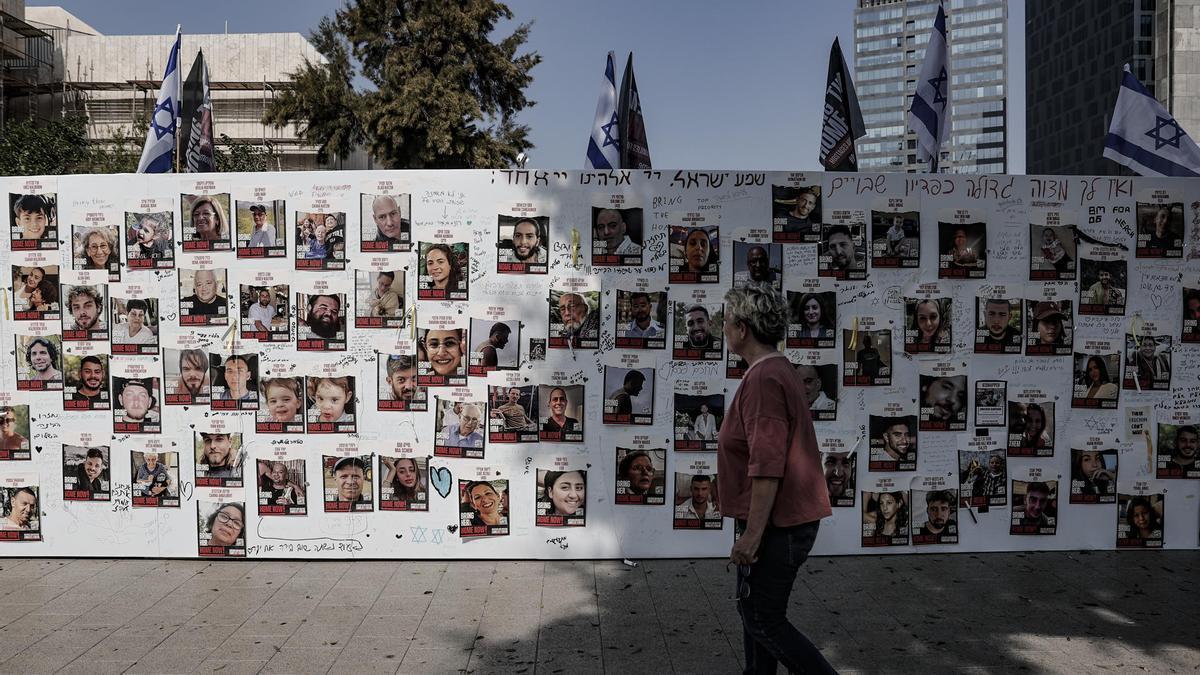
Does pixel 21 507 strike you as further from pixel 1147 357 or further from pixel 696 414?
pixel 1147 357

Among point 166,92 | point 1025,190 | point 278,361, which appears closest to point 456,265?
point 278,361

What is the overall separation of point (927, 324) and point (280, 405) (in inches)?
170

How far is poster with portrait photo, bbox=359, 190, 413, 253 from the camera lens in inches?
233

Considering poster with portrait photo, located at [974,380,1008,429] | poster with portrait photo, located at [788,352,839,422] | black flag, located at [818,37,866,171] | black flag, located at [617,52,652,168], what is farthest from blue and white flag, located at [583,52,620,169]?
poster with portrait photo, located at [974,380,1008,429]

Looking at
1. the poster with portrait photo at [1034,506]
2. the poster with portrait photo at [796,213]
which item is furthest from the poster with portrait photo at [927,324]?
the poster with portrait photo at [1034,506]

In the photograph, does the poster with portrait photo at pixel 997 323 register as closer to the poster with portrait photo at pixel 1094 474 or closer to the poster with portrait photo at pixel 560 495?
the poster with portrait photo at pixel 1094 474

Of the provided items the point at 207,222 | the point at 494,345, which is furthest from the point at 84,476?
the point at 494,345

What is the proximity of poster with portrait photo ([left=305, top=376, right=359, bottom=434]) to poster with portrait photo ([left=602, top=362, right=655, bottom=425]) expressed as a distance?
1657 millimetres

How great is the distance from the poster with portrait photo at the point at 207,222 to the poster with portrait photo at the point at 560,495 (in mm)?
2576

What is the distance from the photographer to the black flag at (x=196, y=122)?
22.9 feet

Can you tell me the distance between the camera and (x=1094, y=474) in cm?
616

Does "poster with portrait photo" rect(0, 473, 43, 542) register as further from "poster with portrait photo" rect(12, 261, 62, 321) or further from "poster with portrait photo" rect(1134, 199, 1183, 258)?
"poster with portrait photo" rect(1134, 199, 1183, 258)

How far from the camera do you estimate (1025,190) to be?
606cm

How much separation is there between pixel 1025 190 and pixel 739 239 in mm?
1962
